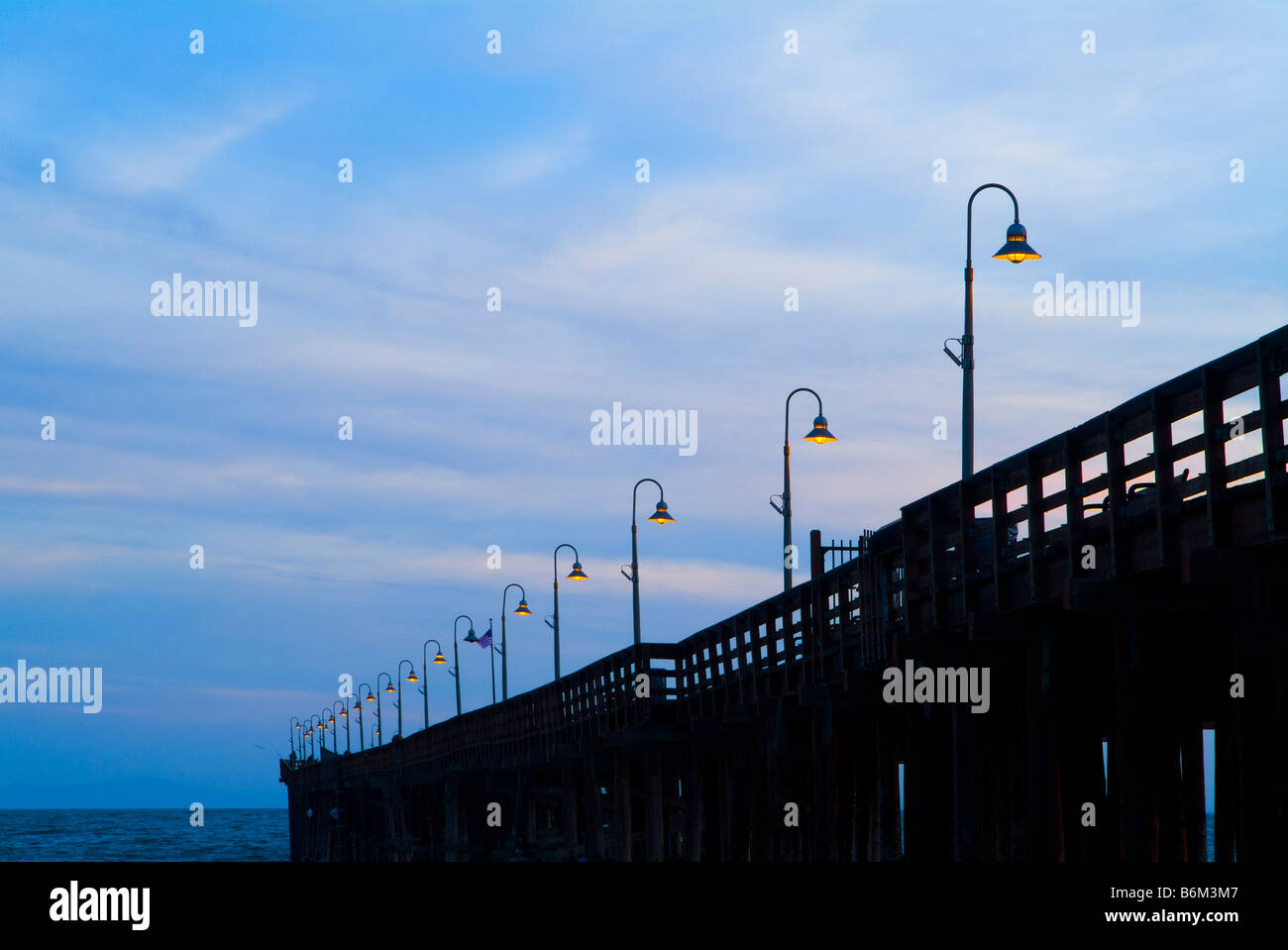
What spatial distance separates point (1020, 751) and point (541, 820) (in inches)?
1725

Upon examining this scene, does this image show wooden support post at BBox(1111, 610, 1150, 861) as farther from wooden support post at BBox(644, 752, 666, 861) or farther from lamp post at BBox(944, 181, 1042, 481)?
wooden support post at BBox(644, 752, 666, 861)

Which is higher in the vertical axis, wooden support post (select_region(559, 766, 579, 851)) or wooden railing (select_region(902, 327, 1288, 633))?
wooden railing (select_region(902, 327, 1288, 633))

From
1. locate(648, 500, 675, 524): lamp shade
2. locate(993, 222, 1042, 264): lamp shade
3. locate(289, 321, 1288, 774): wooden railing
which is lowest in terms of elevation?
locate(289, 321, 1288, 774): wooden railing

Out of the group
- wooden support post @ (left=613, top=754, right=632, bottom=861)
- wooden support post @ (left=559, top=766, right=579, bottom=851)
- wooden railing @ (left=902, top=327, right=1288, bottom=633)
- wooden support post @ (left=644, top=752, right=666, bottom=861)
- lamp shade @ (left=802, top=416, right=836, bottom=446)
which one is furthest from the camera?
wooden support post @ (left=559, top=766, right=579, bottom=851)

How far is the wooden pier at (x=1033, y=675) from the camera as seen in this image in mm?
13953

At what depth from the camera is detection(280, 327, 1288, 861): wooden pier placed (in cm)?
1395

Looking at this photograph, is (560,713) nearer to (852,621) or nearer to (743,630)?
(743,630)

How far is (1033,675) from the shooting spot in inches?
710

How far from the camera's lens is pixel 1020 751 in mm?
20422

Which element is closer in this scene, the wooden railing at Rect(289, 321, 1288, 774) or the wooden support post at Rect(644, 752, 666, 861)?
the wooden railing at Rect(289, 321, 1288, 774)

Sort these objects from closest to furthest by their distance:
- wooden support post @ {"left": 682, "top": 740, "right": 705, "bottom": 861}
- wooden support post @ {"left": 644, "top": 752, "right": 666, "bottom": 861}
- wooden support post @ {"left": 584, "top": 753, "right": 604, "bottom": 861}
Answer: wooden support post @ {"left": 682, "top": 740, "right": 705, "bottom": 861} → wooden support post @ {"left": 644, "top": 752, "right": 666, "bottom": 861} → wooden support post @ {"left": 584, "top": 753, "right": 604, "bottom": 861}

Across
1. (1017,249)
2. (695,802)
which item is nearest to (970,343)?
(1017,249)

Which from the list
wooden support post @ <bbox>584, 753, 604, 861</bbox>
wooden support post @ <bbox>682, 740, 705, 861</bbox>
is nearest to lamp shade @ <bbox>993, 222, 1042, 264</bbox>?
wooden support post @ <bbox>682, 740, 705, 861</bbox>
